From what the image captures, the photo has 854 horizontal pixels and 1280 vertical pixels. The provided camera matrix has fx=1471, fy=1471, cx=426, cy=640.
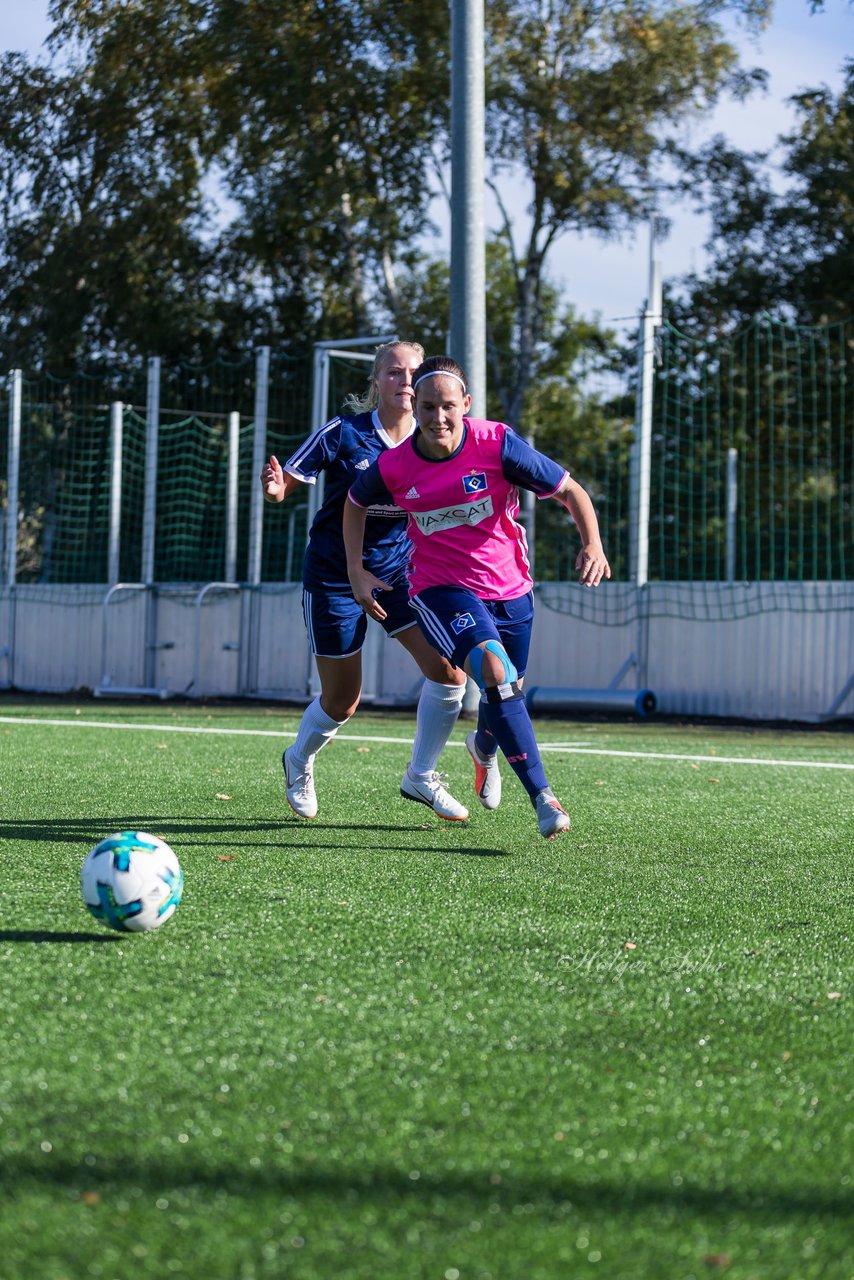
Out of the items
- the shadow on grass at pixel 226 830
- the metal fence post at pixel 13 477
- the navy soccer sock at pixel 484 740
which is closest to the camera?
the shadow on grass at pixel 226 830

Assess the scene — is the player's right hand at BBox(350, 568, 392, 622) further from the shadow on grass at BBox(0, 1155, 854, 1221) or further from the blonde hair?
the shadow on grass at BBox(0, 1155, 854, 1221)

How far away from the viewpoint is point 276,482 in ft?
20.3

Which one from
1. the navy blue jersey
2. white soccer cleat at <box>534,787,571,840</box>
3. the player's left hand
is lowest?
white soccer cleat at <box>534,787,571,840</box>

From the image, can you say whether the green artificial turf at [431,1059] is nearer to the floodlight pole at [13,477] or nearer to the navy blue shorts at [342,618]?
the navy blue shorts at [342,618]

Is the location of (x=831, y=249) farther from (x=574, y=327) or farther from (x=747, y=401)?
(x=747, y=401)

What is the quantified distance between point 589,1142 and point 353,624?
4.10 metres

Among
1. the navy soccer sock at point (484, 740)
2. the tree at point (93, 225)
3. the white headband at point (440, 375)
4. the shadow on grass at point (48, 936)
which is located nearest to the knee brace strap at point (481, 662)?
the navy soccer sock at point (484, 740)

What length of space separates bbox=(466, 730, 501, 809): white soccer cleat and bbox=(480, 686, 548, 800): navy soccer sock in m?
0.66

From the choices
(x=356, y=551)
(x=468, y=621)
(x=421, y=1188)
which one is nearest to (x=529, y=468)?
(x=468, y=621)

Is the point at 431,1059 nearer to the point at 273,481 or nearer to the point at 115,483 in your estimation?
the point at 273,481

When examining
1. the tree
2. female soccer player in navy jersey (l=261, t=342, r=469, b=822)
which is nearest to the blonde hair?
female soccer player in navy jersey (l=261, t=342, r=469, b=822)

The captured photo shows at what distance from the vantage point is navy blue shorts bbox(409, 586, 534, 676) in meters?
5.64

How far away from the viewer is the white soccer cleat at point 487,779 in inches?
245

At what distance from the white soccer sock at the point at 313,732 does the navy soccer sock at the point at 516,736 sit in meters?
1.04
